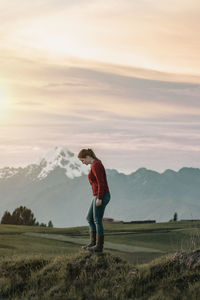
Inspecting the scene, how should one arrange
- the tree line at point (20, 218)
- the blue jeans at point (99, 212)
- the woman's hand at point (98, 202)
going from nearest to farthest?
the woman's hand at point (98, 202) < the blue jeans at point (99, 212) < the tree line at point (20, 218)

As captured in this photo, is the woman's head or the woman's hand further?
the woman's head

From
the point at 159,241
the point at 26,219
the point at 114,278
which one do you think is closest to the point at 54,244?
the point at 159,241

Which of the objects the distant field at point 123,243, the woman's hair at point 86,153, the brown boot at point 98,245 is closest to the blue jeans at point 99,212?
the brown boot at point 98,245

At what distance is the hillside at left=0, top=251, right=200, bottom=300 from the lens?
12375 millimetres

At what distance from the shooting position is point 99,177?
14.6 m

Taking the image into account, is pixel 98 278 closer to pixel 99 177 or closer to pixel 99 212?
pixel 99 212

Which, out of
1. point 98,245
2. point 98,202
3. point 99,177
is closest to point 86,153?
point 99,177

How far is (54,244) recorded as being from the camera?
28.2 metres

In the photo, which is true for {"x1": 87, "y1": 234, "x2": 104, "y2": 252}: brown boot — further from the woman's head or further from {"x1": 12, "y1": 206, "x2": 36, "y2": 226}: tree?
{"x1": 12, "y1": 206, "x2": 36, "y2": 226}: tree

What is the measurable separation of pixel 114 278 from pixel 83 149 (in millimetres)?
3574

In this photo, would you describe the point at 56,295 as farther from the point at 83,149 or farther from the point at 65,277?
the point at 83,149

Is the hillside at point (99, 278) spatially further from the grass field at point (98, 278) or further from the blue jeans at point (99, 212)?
the blue jeans at point (99, 212)

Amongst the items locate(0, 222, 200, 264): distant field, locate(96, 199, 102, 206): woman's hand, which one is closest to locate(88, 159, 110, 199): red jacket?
locate(96, 199, 102, 206): woman's hand

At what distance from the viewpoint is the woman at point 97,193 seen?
14.6 m
